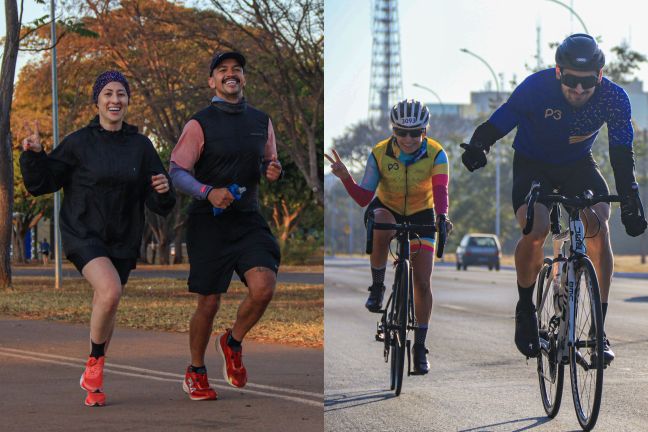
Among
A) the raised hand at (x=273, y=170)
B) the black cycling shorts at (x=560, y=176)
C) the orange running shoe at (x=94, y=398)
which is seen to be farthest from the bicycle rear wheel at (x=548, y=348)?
the orange running shoe at (x=94, y=398)

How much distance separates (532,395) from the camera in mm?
6648

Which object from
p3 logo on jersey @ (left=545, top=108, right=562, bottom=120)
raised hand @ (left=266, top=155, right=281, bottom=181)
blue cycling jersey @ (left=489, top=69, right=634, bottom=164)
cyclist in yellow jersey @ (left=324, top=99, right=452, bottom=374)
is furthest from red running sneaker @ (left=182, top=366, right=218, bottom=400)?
p3 logo on jersey @ (left=545, top=108, right=562, bottom=120)

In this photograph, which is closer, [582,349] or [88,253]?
[582,349]

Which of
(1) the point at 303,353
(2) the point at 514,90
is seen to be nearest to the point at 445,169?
(2) the point at 514,90

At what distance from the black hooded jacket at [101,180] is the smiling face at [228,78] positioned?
0.52 meters

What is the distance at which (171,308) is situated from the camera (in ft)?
69.1

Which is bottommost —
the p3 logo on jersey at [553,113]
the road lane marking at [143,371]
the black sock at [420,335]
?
the road lane marking at [143,371]

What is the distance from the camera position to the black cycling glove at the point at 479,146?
4277 mm

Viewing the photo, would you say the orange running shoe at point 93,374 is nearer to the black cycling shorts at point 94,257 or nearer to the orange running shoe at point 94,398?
the orange running shoe at point 94,398

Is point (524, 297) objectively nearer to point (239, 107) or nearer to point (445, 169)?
point (445, 169)

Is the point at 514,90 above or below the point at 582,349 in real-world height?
above

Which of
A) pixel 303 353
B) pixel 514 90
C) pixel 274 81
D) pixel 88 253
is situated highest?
pixel 274 81

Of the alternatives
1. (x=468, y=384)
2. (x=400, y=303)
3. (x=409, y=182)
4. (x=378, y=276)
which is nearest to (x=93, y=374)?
(x=468, y=384)

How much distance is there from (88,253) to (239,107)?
1137 mm
